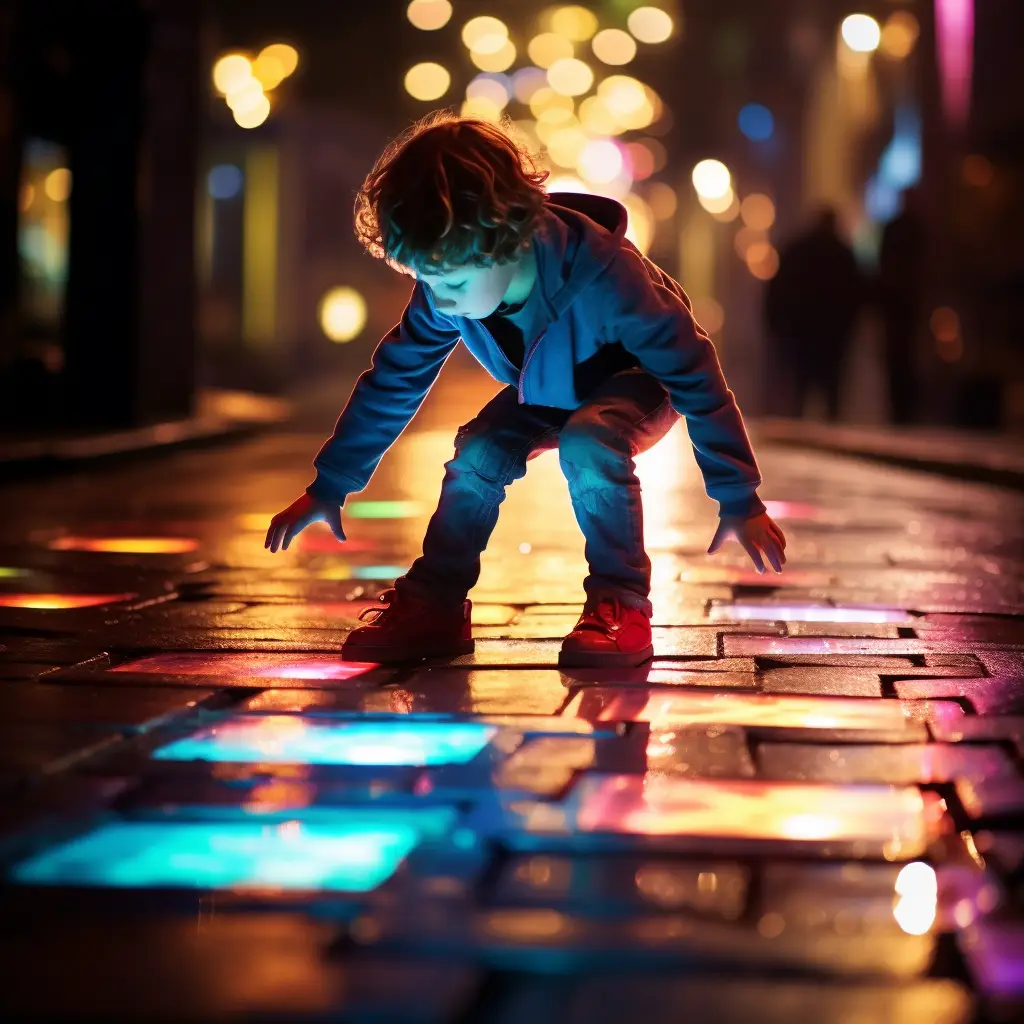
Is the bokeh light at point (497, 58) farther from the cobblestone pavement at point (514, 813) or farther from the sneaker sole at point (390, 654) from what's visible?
the sneaker sole at point (390, 654)

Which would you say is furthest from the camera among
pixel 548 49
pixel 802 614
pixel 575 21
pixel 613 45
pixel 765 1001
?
pixel 613 45

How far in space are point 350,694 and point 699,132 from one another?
129 ft

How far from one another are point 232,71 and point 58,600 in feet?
66.6

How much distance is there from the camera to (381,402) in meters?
4.39

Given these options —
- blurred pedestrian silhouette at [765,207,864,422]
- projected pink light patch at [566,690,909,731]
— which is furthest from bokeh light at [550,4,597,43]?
projected pink light patch at [566,690,909,731]

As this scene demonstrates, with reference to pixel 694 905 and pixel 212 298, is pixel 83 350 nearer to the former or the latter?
pixel 694 905

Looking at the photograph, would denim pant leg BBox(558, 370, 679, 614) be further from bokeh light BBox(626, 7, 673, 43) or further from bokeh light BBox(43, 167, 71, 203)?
bokeh light BBox(626, 7, 673, 43)

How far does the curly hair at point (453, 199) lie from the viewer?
3.72m

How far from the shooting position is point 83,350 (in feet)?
50.8

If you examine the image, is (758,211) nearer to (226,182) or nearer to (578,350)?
(226,182)

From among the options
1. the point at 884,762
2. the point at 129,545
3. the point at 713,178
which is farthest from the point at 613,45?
the point at 884,762

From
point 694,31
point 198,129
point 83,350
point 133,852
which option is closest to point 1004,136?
point 198,129

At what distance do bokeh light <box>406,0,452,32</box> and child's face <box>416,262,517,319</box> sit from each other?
77.0 feet

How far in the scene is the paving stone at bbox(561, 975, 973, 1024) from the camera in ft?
6.00
